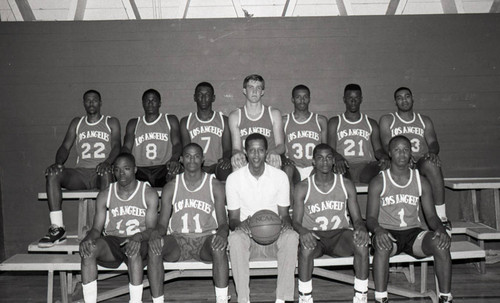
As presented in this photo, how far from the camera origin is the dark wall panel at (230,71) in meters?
5.23

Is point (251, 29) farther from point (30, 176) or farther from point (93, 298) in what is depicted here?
point (93, 298)

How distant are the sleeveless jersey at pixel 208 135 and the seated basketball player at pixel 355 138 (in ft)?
3.40

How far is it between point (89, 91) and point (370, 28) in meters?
2.85

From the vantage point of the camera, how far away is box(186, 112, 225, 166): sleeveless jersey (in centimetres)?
477

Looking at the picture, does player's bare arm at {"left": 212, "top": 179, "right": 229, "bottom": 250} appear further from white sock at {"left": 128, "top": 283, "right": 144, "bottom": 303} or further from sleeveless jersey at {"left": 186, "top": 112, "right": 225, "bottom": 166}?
sleeveless jersey at {"left": 186, "top": 112, "right": 225, "bottom": 166}

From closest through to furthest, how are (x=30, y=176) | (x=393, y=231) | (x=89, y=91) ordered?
(x=393, y=231) → (x=89, y=91) → (x=30, y=176)

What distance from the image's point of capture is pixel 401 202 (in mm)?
3770

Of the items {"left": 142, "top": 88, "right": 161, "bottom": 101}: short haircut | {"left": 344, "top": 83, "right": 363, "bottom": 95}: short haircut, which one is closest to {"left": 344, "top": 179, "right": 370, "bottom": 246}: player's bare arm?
{"left": 344, "top": 83, "right": 363, "bottom": 95}: short haircut

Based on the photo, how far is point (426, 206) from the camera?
3740 mm

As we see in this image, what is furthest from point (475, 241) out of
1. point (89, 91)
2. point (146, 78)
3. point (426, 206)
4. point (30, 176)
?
point (30, 176)

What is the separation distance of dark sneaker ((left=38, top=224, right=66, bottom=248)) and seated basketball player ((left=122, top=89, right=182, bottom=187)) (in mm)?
870

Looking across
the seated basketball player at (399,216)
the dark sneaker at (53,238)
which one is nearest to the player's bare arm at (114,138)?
the dark sneaker at (53,238)

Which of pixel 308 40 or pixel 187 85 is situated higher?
pixel 308 40

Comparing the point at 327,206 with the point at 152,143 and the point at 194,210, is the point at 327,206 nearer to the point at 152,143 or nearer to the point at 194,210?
the point at 194,210
